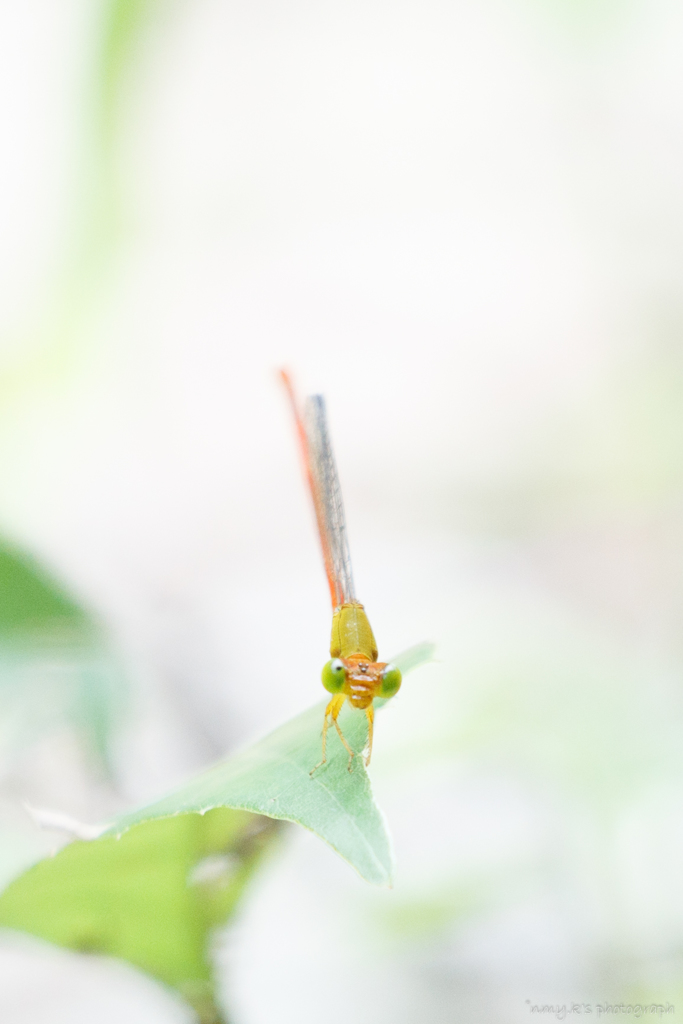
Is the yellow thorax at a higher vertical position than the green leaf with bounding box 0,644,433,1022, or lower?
higher

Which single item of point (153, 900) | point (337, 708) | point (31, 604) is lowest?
point (153, 900)

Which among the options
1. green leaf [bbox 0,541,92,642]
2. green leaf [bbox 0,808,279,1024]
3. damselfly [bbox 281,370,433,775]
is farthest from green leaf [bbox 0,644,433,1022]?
green leaf [bbox 0,541,92,642]

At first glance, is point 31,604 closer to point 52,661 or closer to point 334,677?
point 52,661

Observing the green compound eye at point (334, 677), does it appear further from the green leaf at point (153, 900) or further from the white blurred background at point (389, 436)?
the white blurred background at point (389, 436)

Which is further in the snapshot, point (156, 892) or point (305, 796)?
point (156, 892)

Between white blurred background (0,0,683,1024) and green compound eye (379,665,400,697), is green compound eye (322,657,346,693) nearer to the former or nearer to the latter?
green compound eye (379,665,400,697)

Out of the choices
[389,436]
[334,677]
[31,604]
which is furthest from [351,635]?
[389,436]

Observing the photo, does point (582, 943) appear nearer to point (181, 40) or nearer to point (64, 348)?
point (64, 348)
